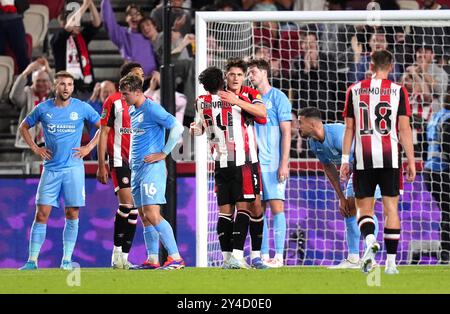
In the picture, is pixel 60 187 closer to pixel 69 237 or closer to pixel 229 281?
pixel 69 237

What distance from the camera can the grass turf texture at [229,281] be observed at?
9.45 m

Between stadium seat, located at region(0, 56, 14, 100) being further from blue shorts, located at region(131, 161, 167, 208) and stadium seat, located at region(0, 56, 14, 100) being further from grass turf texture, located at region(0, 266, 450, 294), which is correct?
blue shorts, located at region(131, 161, 167, 208)

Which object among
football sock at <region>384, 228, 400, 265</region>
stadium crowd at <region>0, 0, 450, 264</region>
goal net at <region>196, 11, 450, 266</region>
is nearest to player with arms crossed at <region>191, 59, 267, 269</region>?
football sock at <region>384, 228, 400, 265</region>

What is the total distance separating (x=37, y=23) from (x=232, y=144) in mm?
7585

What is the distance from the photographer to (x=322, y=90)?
14.9 metres

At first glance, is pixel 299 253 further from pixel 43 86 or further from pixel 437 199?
pixel 43 86

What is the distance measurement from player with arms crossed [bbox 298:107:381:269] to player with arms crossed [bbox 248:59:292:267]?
443 millimetres

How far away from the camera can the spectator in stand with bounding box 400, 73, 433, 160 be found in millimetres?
14797

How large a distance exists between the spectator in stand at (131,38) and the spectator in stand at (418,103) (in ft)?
11.3

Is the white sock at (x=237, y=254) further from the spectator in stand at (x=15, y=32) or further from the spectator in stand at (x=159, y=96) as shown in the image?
the spectator in stand at (x=15, y=32)

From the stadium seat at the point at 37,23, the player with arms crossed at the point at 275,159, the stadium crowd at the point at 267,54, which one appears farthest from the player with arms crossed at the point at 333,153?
the stadium seat at the point at 37,23

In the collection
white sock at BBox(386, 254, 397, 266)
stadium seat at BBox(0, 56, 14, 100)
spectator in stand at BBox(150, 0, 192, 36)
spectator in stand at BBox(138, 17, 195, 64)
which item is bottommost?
white sock at BBox(386, 254, 397, 266)

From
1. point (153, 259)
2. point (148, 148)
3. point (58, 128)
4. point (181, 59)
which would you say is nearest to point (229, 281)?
point (148, 148)

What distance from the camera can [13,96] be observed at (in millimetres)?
16828
